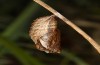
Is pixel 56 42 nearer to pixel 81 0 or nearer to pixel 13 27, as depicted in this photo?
pixel 13 27

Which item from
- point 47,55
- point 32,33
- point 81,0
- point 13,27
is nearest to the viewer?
point 32,33

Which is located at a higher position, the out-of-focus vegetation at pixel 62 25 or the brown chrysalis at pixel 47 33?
the brown chrysalis at pixel 47 33

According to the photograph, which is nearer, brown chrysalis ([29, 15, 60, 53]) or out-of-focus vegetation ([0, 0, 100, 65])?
brown chrysalis ([29, 15, 60, 53])

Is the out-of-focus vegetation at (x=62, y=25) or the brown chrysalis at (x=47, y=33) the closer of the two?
the brown chrysalis at (x=47, y=33)

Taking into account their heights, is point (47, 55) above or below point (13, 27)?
below

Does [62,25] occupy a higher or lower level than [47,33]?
lower

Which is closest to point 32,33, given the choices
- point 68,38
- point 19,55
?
point 19,55

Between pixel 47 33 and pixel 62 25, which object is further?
pixel 62 25

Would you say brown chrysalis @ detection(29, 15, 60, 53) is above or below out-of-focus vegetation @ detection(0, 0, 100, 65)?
above
